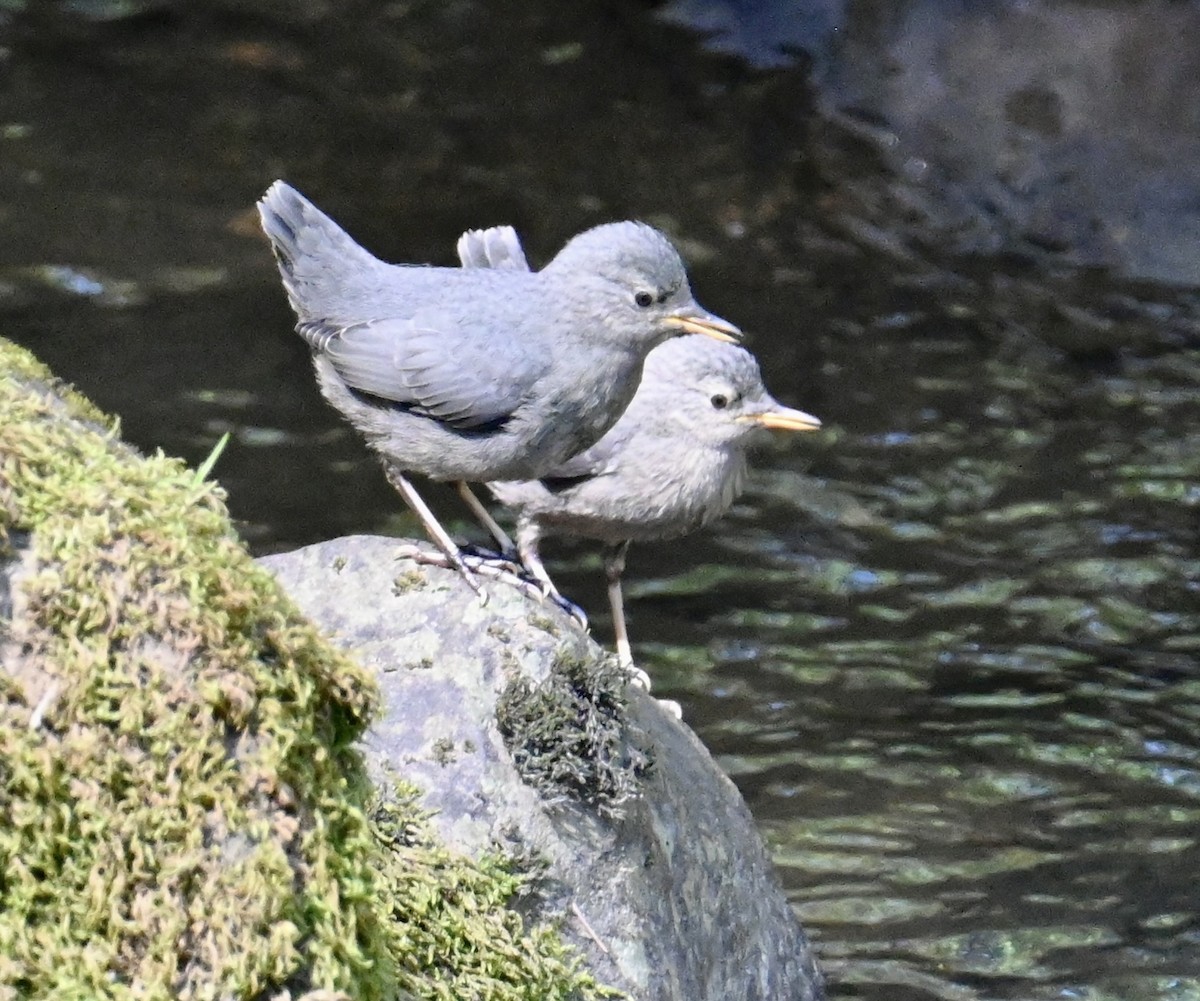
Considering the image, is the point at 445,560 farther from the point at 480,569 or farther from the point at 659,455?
the point at 659,455

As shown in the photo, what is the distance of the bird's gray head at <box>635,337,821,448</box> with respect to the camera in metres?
4.99

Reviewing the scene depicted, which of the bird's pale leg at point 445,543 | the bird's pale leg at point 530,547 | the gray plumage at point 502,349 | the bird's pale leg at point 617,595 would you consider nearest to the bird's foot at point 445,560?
the bird's pale leg at point 445,543

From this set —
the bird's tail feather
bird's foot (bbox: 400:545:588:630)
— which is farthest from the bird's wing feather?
bird's foot (bbox: 400:545:588:630)

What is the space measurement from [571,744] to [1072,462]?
17.3ft

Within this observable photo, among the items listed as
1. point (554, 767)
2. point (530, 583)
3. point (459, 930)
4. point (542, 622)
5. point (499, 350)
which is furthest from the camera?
point (499, 350)

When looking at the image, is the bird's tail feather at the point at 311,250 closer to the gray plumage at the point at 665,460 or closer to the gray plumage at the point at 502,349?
the gray plumage at the point at 502,349

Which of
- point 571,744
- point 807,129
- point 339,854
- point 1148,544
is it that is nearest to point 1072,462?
point 1148,544

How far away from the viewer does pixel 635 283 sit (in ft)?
14.1

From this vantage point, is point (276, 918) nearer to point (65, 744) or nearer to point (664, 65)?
point (65, 744)

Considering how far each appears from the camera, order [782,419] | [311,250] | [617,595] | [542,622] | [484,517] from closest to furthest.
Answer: [542,622] < [311,250] < [484,517] < [782,419] < [617,595]

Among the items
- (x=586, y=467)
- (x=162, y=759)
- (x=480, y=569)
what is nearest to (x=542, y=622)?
(x=480, y=569)

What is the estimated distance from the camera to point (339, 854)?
2127 mm

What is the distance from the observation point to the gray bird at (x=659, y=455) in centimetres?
488

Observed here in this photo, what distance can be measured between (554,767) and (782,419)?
6.36 feet
